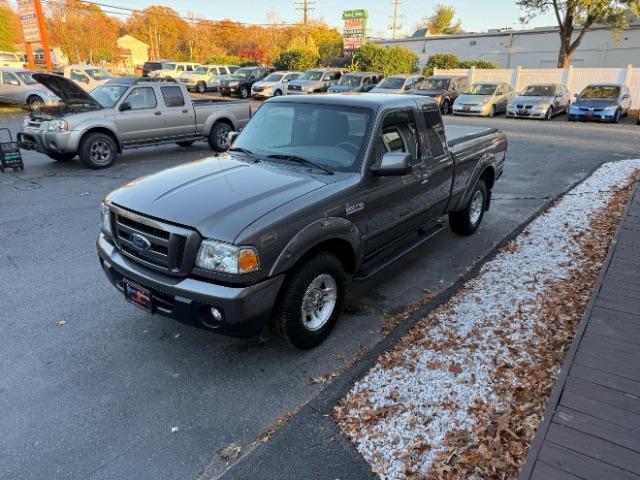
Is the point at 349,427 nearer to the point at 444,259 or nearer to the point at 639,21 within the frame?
the point at 444,259

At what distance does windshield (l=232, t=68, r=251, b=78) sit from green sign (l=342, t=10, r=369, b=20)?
11241mm

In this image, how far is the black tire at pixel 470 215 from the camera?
19.7 ft

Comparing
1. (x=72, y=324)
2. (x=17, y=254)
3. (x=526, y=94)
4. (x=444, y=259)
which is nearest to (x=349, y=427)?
(x=72, y=324)

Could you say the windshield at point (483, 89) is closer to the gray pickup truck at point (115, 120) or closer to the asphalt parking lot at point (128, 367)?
the gray pickup truck at point (115, 120)

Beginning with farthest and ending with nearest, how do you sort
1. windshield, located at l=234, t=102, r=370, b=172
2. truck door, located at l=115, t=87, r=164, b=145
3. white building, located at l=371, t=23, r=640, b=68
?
white building, located at l=371, t=23, r=640, b=68 < truck door, located at l=115, t=87, r=164, b=145 < windshield, located at l=234, t=102, r=370, b=172

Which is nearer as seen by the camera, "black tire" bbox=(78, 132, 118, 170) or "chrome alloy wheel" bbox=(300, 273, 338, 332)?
"chrome alloy wheel" bbox=(300, 273, 338, 332)

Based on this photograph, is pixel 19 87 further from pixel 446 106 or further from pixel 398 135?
pixel 398 135

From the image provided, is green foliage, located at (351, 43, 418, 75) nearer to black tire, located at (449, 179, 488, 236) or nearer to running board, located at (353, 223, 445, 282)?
black tire, located at (449, 179, 488, 236)

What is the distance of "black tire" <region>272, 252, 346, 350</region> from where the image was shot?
10.5ft

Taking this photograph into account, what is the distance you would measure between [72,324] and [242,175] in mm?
1994

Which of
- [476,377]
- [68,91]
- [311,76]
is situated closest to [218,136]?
[68,91]

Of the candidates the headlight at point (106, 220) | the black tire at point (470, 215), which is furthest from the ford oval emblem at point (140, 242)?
the black tire at point (470, 215)

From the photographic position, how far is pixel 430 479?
7.91ft

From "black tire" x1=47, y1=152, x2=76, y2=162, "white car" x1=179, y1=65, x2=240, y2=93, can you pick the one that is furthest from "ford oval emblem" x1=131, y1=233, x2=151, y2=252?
"white car" x1=179, y1=65, x2=240, y2=93
